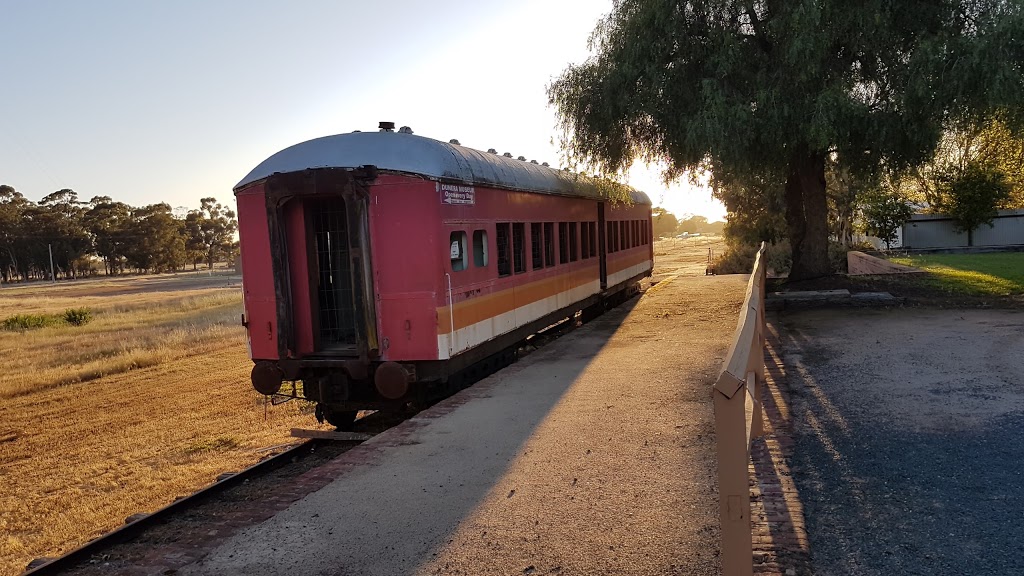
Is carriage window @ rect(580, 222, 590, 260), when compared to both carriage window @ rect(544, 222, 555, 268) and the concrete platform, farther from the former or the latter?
the concrete platform

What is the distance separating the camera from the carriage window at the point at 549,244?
11.8m

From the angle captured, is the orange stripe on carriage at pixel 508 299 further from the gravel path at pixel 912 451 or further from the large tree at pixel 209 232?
the large tree at pixel 209 232

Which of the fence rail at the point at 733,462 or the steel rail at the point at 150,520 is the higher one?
the fence rail at the point at 733,462

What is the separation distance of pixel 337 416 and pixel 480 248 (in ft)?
9.00

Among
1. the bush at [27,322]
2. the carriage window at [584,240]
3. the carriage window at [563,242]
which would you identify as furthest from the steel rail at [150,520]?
the bush at [27,322]

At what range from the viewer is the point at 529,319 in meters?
10.9

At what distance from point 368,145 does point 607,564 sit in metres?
5.57

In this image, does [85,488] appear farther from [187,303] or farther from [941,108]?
[187,303]

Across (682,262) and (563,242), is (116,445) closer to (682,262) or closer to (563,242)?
(563,242)

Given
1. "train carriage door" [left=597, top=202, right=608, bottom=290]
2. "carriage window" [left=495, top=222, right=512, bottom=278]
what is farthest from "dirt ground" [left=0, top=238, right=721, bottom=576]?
"train carriage door" [left=597, top=202, right=608, bottom=290]

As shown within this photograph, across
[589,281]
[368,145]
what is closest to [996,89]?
[589,281]

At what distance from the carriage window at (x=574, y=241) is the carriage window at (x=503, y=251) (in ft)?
11.3

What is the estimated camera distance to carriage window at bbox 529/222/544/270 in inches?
440

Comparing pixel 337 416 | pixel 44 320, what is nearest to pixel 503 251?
pixel 337 416
